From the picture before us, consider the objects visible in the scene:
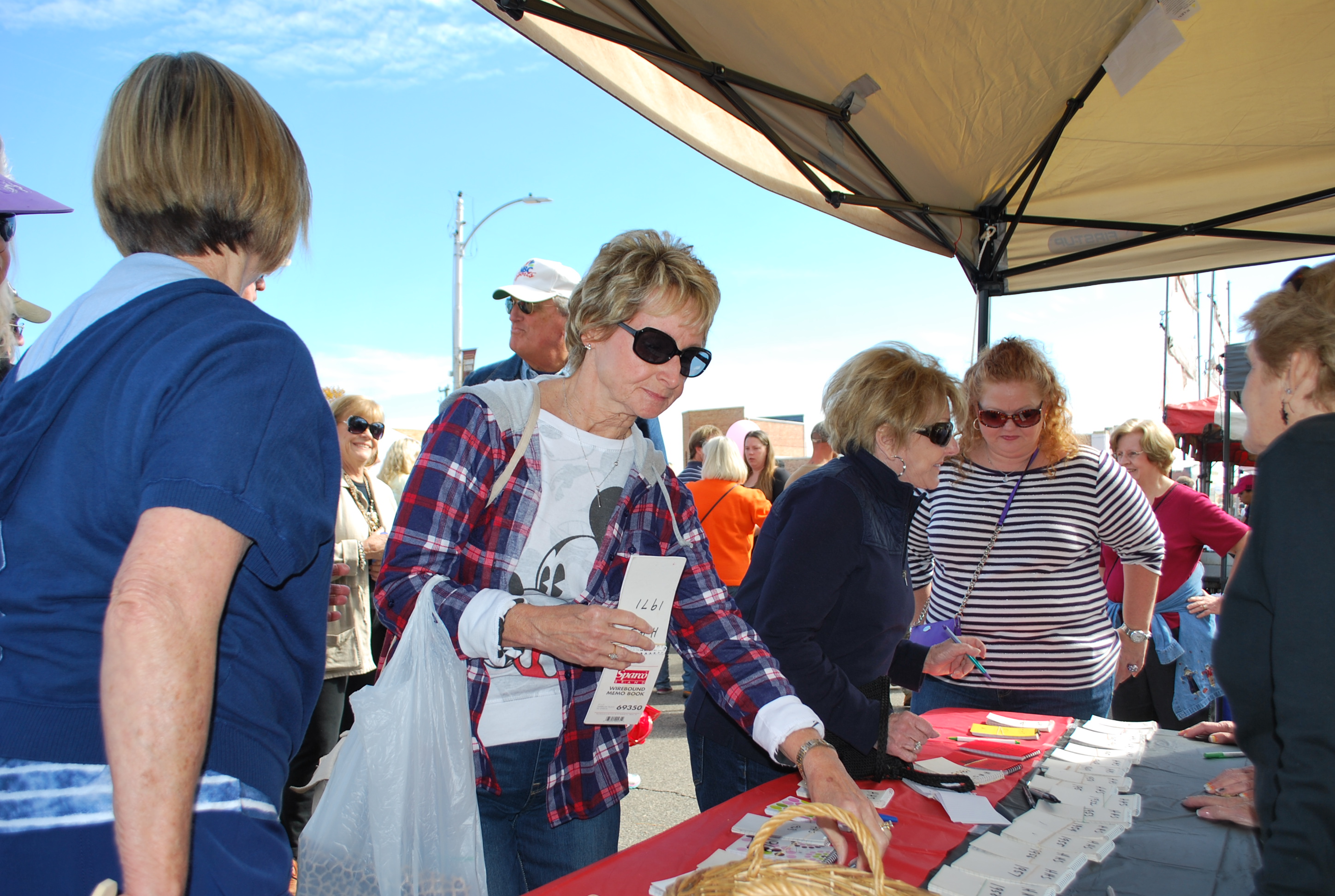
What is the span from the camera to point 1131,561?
307 cm

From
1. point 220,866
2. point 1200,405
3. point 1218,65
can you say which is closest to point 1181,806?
point 220,866

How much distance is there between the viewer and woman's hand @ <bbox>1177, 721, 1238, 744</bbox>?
2209mm

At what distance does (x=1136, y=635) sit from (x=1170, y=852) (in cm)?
205

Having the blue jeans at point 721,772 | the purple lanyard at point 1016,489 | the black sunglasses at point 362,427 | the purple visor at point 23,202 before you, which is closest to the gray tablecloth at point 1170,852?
the blue jeans at point 721,772

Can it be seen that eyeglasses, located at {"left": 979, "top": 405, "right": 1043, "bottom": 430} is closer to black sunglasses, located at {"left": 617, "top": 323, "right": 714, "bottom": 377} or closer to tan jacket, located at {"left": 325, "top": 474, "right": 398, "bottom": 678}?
black sunglasses, located at {"left": 617, "top": 323, "right": 714, "bottom": 377}

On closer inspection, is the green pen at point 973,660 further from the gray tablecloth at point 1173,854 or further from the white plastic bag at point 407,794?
the white plastic bag at point 407,794

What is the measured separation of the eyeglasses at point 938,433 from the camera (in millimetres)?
2125

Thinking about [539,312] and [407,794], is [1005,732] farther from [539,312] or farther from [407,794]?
[539,312]

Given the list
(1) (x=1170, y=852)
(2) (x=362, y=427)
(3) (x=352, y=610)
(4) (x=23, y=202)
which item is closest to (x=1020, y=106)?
(1) (x=1170, y=852)

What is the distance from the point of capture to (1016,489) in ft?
9.30

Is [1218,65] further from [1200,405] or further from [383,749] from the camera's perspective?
[1200,405]

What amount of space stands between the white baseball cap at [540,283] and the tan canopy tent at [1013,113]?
82 centimetres

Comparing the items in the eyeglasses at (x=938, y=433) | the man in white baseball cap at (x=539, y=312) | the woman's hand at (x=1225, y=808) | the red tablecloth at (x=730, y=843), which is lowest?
the red tablecloth at (x=730, y=843)

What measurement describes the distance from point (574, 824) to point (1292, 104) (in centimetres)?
374
